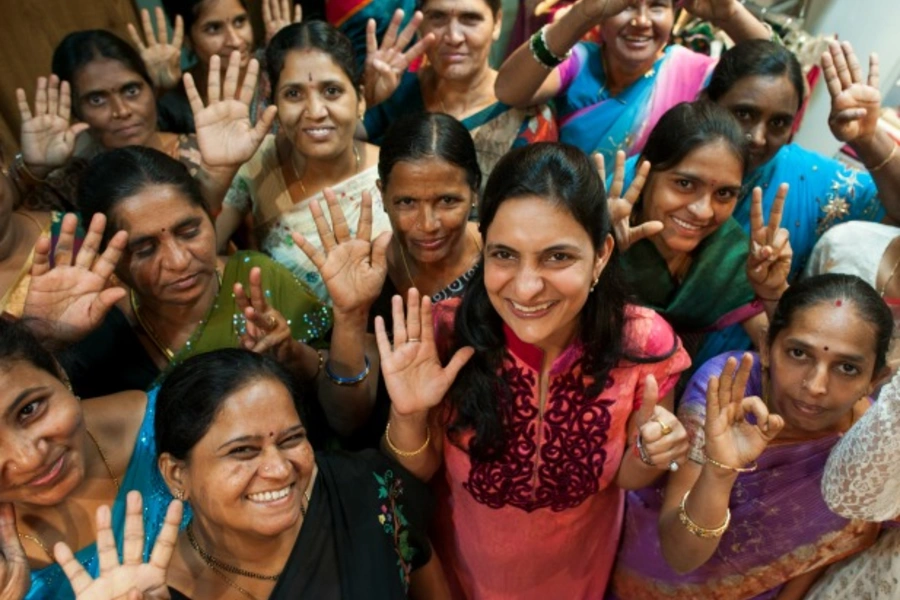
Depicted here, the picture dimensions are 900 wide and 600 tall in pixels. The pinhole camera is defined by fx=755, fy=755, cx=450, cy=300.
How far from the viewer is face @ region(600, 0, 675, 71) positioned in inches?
94.4

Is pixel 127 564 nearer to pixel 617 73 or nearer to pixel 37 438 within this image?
pixel 37 438

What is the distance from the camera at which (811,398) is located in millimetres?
1607

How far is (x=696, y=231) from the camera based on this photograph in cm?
196

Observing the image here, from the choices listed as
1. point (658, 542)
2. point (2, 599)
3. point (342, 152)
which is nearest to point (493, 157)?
point (342, 152)

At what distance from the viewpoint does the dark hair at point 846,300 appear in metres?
1.62

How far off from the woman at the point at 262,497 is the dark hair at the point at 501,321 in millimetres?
258

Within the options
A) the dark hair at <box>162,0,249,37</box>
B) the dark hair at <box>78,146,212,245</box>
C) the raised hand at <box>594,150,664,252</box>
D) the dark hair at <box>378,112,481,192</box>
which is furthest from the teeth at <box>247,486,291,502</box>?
the dark hair at <box>162,0,249,37</box>

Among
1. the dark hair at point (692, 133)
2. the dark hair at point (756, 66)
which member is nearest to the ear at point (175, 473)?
the dark hair at point (692, 133)

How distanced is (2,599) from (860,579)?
5.73 feet

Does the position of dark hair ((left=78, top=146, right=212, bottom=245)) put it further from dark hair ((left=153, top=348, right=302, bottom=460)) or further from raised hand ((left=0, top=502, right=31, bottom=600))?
raised hand ((left=0, top=502, right=31, bottom=600))

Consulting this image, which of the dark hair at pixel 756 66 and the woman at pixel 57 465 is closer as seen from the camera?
the woman at pixel 57 465

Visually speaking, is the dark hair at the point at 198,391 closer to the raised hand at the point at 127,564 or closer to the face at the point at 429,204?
the raised hand at the point at 127,564

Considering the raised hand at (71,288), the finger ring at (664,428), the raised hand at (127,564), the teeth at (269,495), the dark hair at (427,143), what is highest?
the dark hair at (427,143)

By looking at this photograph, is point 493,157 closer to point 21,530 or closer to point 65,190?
A: point 65,190
